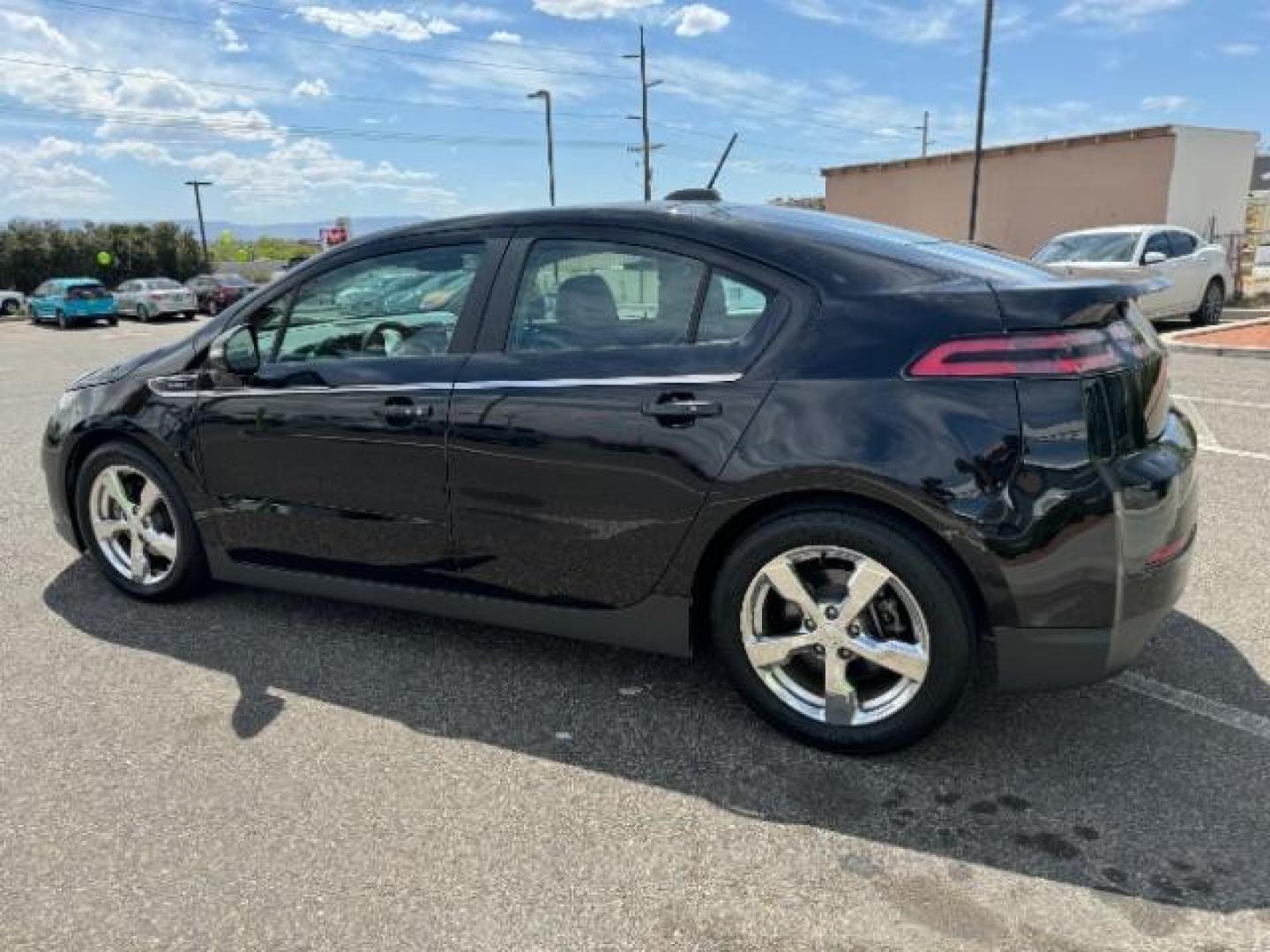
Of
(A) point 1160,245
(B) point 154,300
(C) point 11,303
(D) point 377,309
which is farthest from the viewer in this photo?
(C) point 11,303

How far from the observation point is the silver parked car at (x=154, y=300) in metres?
32.3

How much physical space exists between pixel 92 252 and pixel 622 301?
52173 millimetres

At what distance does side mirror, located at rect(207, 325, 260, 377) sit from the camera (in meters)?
3.76

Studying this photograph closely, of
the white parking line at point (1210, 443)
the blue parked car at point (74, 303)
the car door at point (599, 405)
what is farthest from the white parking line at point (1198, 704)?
the blue parked car at point (74, 303)

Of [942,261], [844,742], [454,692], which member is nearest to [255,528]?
[454,692]

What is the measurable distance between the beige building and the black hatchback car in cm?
1887

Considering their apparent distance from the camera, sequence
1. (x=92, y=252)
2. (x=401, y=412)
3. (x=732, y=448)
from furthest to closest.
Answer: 1. (x=92, y=252)
2. (x=401, y=412)
3. (x=732, y=448)

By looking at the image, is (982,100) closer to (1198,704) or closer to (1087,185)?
(1087,185)

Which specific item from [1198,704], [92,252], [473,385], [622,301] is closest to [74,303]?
[92,252]

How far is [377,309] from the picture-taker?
143 inches

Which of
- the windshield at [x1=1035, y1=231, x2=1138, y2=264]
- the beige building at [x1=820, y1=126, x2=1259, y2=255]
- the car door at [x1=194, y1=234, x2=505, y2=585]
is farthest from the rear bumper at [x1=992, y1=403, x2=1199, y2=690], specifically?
the beige building at [x1=820, y1=126, x2=1259, y2=255]

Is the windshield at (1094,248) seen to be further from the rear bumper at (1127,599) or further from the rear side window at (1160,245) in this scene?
the rear bumper at (1127,599)

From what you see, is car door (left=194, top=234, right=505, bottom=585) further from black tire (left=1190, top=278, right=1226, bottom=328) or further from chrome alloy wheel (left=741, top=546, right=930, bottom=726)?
black tire (left=1190, top=278, right=1226, bottom=328)

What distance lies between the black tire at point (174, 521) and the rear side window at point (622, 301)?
177 cm
